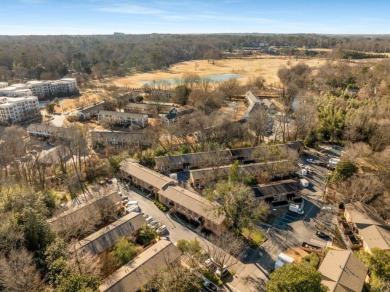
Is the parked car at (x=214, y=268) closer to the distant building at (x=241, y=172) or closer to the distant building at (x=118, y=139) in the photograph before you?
the distant building at (x=241, y=172)

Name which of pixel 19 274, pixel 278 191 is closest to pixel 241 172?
pixel 278 191

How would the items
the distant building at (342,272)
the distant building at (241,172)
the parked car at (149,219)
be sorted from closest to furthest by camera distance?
1. the distant building at (342,272)
2. the parked car at (149,219)
3. the distant building at (241,172)

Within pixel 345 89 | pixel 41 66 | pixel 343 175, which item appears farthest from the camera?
pixel 41 66

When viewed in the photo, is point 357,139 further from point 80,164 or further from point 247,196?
point 80,164

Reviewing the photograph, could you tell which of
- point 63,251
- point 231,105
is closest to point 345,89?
point 231,105


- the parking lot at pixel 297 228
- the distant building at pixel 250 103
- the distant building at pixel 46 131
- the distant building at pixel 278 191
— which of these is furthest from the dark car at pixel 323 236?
the distant building at pixel 46 131

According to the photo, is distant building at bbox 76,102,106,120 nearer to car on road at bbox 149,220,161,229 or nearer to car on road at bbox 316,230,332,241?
car on road at bbox 149,220,161,229
